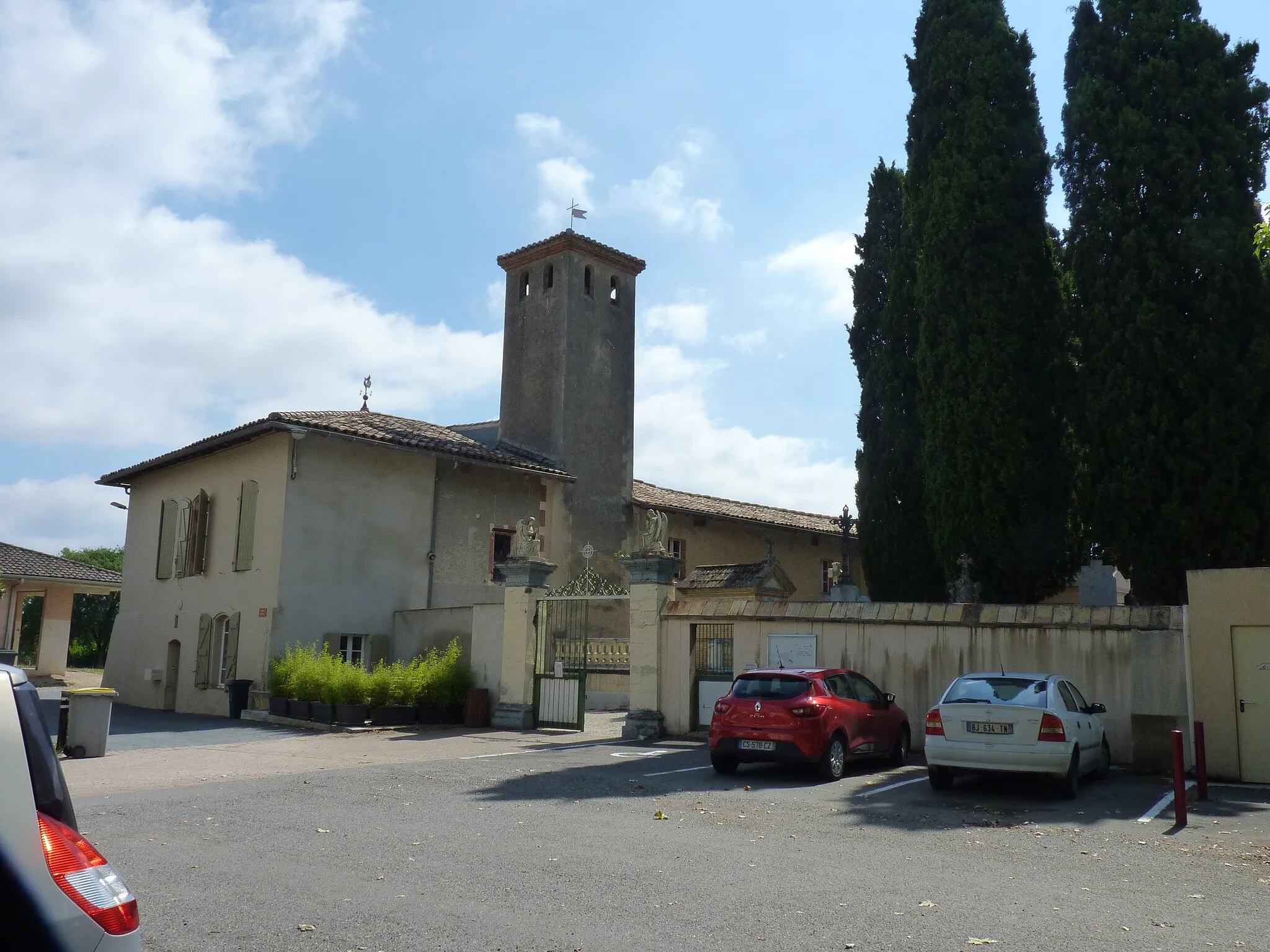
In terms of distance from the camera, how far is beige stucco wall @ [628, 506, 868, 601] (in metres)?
32.1

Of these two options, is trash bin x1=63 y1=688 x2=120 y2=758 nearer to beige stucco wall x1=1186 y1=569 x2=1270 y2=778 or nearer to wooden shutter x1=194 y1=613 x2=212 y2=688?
wooden shutter x1=194 y1=613 x2=212 y2=688

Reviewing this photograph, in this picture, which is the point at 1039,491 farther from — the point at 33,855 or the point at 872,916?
the point at 33,855

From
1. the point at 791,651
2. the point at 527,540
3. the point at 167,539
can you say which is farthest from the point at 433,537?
the point at 791,651

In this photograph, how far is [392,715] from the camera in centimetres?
1995

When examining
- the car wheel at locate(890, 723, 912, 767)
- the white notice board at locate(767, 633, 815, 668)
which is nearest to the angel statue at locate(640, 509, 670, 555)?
the white notice board at locate(767, 633, 815, 668)

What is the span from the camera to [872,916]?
6.13 m

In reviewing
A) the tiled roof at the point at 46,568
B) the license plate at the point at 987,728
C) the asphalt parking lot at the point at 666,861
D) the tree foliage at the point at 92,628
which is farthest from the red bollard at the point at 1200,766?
the tree foliage at the point at 92,628

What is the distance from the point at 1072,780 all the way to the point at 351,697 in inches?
525

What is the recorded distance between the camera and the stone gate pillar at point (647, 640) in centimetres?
1822

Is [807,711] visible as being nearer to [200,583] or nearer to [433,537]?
[433,537]

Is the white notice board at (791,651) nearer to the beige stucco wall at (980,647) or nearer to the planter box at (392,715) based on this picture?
the beige stucco wall at (980,647)

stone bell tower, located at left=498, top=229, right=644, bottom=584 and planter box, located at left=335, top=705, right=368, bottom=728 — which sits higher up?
stone bell tower, located at left=498, top=229, right=644, bottom=584

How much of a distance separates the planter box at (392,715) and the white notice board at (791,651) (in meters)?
7.22

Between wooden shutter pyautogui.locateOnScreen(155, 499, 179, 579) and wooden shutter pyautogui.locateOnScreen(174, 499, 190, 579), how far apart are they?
22 cm
